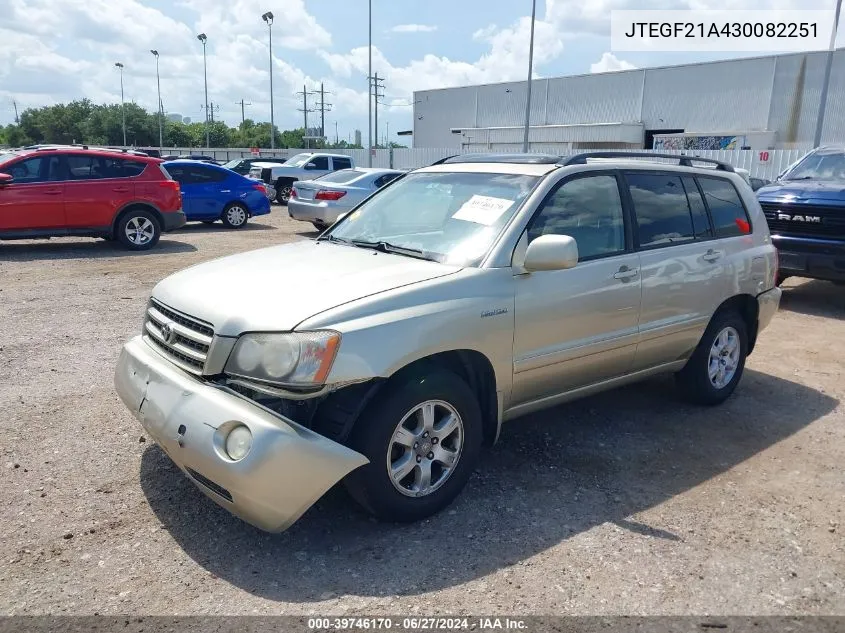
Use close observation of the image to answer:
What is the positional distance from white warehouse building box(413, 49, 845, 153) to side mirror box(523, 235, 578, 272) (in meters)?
37.5

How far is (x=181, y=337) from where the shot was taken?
11.1ft

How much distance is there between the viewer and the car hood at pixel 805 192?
324 inches

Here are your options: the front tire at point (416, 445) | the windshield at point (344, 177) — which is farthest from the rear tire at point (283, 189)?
the front tire at point (416, 445)

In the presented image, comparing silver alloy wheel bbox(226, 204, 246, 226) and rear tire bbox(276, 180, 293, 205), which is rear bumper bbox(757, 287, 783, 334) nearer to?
silver alloy wheel bbox(226, 204, 246, 226)

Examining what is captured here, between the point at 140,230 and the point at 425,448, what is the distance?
10.3 m

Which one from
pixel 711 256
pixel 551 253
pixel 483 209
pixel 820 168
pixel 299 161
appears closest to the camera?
pixel 551 253

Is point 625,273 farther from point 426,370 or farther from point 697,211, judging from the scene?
point 426,370

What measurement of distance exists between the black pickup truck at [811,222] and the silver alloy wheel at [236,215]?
11.0 m

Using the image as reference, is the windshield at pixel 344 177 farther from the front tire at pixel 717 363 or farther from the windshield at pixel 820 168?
the front tire at pixel 717 363

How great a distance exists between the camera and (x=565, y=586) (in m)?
2.97

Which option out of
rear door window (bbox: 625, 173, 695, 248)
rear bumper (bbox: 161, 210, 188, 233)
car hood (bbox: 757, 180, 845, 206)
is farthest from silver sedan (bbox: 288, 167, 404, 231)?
rear door window (bbox: 625, 173, 695, 248)

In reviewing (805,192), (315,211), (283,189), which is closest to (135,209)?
(315,211)

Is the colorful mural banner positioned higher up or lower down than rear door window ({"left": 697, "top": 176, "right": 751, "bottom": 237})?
higher up

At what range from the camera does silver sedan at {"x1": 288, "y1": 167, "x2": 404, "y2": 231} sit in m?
13.7
